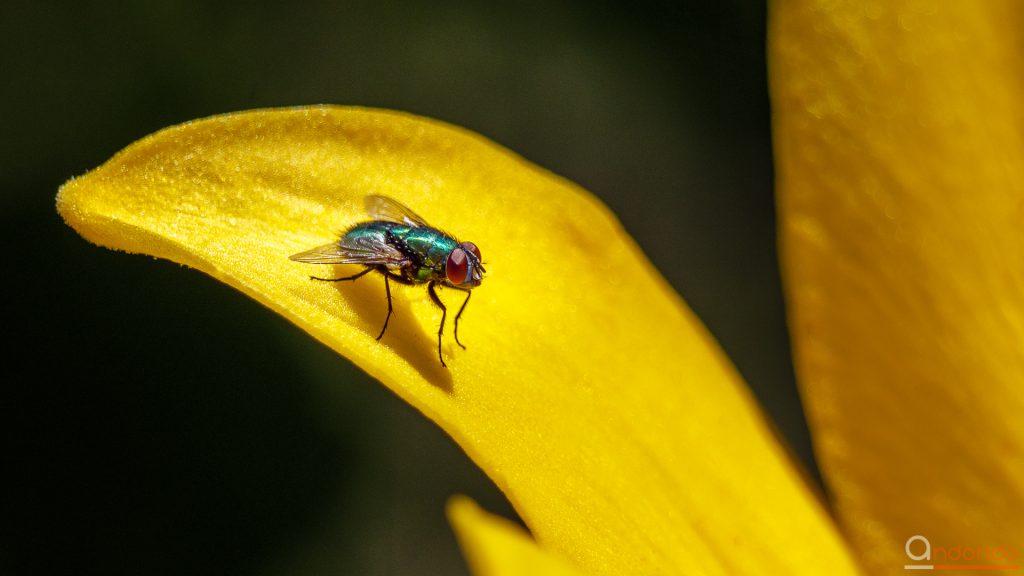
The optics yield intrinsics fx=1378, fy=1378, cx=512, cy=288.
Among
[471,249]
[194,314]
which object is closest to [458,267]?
[471,249]

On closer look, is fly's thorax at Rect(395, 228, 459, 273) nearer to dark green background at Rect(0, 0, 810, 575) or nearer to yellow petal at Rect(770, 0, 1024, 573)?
yellow petal at Rect(770, 0, 1024, 573)

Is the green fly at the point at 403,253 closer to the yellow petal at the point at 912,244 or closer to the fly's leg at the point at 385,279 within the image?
the fly's leg at the point at 385,279

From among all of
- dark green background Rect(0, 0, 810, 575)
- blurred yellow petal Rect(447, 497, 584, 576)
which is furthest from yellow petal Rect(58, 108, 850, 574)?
dark green background Rect(0, 0, 810, 575)

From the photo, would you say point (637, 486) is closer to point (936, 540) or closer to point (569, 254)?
point (569, 254)

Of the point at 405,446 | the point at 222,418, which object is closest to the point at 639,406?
the point at 222,418

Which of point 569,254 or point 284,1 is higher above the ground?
point 569,254
